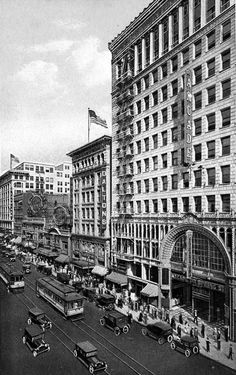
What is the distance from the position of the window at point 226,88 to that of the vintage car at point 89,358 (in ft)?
91.2

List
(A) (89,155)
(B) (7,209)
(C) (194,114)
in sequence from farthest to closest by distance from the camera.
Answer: (B) (7,209)
(A) (89,155)
(C) (194,114)

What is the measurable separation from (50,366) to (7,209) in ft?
333

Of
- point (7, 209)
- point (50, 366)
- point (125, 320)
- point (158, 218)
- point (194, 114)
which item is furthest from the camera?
point (7, 209)

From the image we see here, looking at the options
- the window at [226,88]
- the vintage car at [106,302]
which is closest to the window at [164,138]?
the window at [226,88]

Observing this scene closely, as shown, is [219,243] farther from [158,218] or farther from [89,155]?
[89,155]

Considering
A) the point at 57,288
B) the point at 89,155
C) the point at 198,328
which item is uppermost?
the point at 89,155

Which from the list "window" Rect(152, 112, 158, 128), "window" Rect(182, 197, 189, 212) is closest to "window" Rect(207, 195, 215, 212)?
"window" Rect(182, 197, 189, 212)

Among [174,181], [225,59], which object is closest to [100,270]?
[174,181]

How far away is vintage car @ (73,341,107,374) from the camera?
74.7 ft

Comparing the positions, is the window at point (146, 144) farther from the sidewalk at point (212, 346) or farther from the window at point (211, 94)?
the sidewalk at point (212, 346)

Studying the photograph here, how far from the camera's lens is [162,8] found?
41.4m

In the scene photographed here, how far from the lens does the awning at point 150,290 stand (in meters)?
39.6

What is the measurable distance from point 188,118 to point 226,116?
455cm

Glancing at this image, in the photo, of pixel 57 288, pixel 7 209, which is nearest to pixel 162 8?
pixel 57 288
